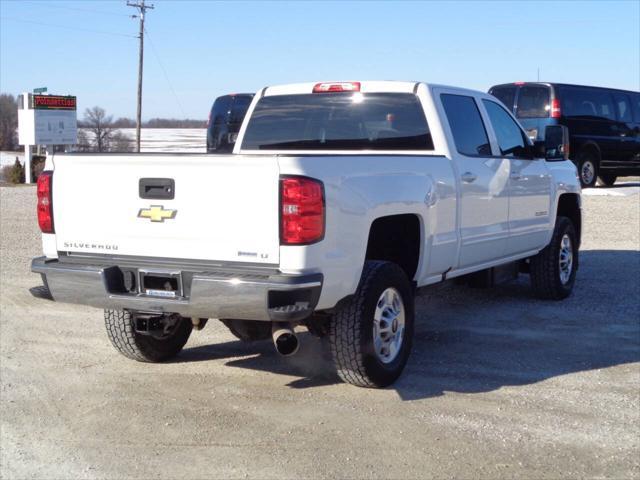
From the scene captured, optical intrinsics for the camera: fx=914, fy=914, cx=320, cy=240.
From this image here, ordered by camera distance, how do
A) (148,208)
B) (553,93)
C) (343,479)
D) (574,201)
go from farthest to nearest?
(553,93), (574,201), (148,208), (343,479)

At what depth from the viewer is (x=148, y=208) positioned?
17.6 ft

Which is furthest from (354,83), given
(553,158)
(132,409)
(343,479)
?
(343,479)

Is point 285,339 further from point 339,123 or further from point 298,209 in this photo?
point 339,123

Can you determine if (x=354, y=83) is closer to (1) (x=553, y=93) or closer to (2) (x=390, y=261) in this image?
(2) (x=390, y=261)

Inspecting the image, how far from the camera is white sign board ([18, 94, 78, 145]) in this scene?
4019 centimetres

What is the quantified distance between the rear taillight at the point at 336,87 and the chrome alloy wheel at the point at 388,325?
198 centimetres

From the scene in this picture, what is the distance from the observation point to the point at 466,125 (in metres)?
7.35

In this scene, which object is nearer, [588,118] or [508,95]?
[508,95]

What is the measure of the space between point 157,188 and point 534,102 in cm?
1434

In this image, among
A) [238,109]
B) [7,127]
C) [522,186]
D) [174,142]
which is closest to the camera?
[522,186]

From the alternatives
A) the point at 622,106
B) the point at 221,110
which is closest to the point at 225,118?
the point at 221,110

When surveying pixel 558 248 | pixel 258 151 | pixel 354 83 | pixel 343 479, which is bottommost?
pixel 343 479

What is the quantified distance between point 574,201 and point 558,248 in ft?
2.75

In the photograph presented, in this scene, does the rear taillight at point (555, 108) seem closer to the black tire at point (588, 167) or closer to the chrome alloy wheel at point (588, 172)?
the black tire at point (588, 167)
